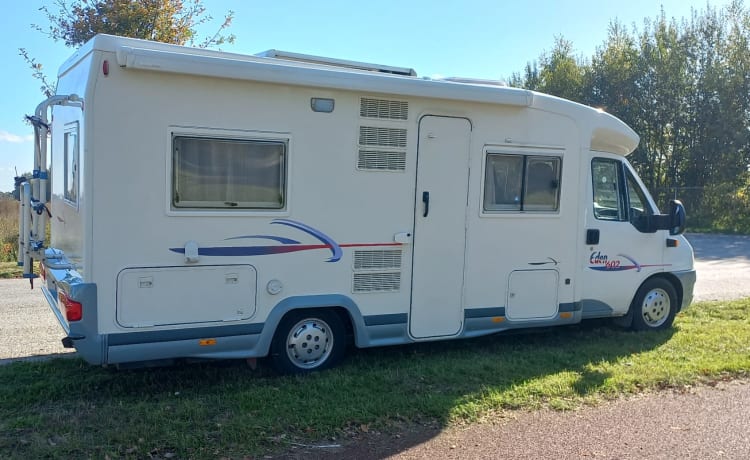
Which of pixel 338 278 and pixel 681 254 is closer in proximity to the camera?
pixel 338 278

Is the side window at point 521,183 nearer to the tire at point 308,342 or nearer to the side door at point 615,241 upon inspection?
the side door at point 615,241

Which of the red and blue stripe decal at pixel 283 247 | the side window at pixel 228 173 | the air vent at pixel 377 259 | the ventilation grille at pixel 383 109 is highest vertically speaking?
the ventilation grille at pixel 383 109

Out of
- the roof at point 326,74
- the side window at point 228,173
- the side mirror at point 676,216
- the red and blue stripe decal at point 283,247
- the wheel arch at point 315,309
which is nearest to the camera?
the roof at point 326,74

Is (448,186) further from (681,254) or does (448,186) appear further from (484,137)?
(681,254)

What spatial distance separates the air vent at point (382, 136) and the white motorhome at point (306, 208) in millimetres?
17

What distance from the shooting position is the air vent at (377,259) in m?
5.79

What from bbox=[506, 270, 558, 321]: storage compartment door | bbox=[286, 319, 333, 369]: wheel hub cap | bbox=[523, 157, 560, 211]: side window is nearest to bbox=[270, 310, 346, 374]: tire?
bbox=[286, 319, 333, 369]: wheel hub cap

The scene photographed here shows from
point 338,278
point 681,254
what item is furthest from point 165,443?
point 681,254

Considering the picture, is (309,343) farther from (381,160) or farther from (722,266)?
(722,266)

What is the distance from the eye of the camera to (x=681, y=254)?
766 centimetres

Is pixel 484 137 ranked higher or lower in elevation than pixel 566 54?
lower

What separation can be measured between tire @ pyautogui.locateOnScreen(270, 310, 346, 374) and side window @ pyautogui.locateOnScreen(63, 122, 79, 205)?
1976mm

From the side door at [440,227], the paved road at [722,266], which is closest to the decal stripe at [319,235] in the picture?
the side door at [440,227]

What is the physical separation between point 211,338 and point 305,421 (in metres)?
1.12
